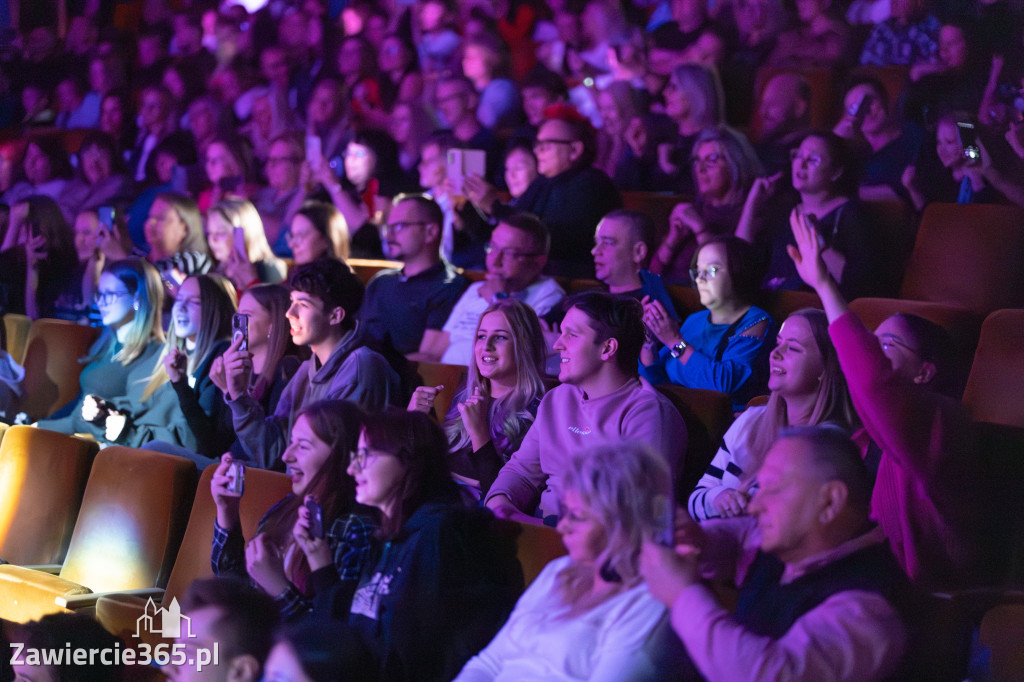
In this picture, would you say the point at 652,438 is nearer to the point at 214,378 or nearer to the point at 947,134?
the point at 214,378

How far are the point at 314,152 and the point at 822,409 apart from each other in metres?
2.47

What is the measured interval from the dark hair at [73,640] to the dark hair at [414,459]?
22.3 inches

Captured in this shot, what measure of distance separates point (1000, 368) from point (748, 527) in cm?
78

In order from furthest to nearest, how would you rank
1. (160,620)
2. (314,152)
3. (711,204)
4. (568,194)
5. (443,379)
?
(314,152)
(568,194)
(711,204)
(443,379)
(160,620)

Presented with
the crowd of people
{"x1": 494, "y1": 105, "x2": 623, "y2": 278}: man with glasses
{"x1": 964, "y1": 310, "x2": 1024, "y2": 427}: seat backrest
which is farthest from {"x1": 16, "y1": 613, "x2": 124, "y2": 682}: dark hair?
{"x1": 964, "y1": 310, "x2": 1024, "y2": 427}: seat backrest

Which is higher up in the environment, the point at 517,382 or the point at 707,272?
the point at 707,272

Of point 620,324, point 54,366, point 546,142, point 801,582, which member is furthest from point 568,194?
point 801,582

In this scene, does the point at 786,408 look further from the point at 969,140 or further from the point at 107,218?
the point at 107,218

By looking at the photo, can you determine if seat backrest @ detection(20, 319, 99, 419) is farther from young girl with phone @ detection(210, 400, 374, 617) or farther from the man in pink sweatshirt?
the man in pink sweatshirt

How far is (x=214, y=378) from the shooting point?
7.12 feet

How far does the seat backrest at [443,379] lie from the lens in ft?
6.79

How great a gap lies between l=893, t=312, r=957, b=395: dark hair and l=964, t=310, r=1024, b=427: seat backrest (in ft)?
0.63

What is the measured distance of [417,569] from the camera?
1.45 m

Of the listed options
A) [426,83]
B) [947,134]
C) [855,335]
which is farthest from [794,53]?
[855,335]
